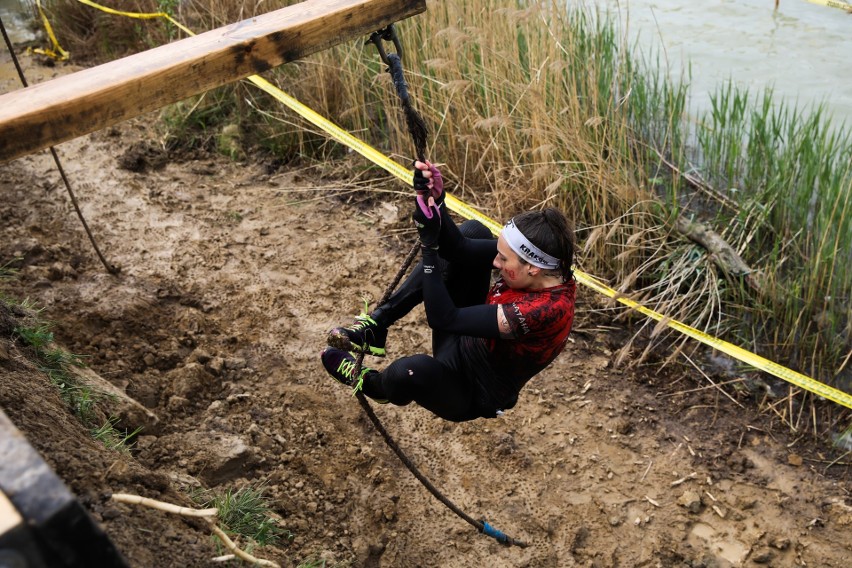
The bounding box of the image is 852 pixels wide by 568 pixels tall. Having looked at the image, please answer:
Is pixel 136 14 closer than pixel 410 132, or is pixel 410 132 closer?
pixel 410 132

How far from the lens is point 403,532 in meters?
3.38

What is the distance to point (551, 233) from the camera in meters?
2.71

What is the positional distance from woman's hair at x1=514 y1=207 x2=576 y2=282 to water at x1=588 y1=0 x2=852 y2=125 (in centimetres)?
361

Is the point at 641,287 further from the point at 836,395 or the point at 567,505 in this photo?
the point at 567,505

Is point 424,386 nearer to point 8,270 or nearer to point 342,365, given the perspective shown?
point 342,365

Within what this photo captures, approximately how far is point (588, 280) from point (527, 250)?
1.83 metres

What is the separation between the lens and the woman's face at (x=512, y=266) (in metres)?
2.76

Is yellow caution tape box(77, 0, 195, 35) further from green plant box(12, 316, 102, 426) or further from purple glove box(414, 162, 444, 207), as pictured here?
purple glove box(414, 162, 444, 207)

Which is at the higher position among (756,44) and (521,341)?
(521,341)

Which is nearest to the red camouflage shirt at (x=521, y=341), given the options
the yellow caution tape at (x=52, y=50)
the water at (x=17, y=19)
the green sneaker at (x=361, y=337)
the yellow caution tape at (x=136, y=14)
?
the green sneaker at (x=361, y=337)

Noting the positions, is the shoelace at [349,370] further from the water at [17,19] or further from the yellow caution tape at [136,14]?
the water at [17,19]

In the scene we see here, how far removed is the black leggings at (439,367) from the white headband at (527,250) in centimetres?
29

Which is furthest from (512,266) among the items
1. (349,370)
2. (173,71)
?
(173,71)

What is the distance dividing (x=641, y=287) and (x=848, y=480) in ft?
4.73
